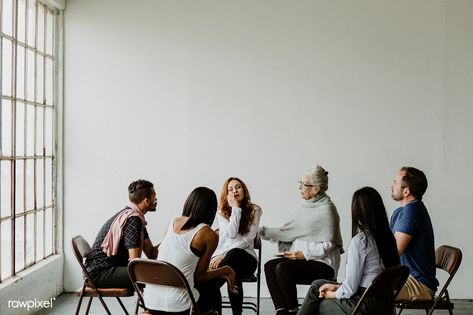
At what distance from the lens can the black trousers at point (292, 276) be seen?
5.17 m

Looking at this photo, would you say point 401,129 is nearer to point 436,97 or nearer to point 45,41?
point 436,97

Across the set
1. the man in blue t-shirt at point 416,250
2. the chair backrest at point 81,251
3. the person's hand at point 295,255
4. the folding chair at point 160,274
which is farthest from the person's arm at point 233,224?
the folding chair at point 160,274

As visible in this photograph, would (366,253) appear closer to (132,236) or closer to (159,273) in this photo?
(159,273)

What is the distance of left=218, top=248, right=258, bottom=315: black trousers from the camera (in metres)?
5.42

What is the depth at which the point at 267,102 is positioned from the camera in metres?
6.99

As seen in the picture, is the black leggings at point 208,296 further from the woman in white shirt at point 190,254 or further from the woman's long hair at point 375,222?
the woman's long hair at point 375,222

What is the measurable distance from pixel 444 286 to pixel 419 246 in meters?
0.34

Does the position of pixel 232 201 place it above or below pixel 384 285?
above

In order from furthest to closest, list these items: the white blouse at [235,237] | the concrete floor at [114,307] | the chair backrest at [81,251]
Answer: the concrete floor at [114,307]
the white blouse at [235,237]
the chair backrest at [81,251]

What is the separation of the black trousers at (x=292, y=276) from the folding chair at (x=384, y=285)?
3.85 feet

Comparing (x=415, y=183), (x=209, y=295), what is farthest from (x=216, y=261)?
(x=415, y=183)

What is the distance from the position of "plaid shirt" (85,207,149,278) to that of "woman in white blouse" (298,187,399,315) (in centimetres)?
152

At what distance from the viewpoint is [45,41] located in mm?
6863

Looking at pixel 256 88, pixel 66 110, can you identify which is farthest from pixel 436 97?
pixel 66 110
